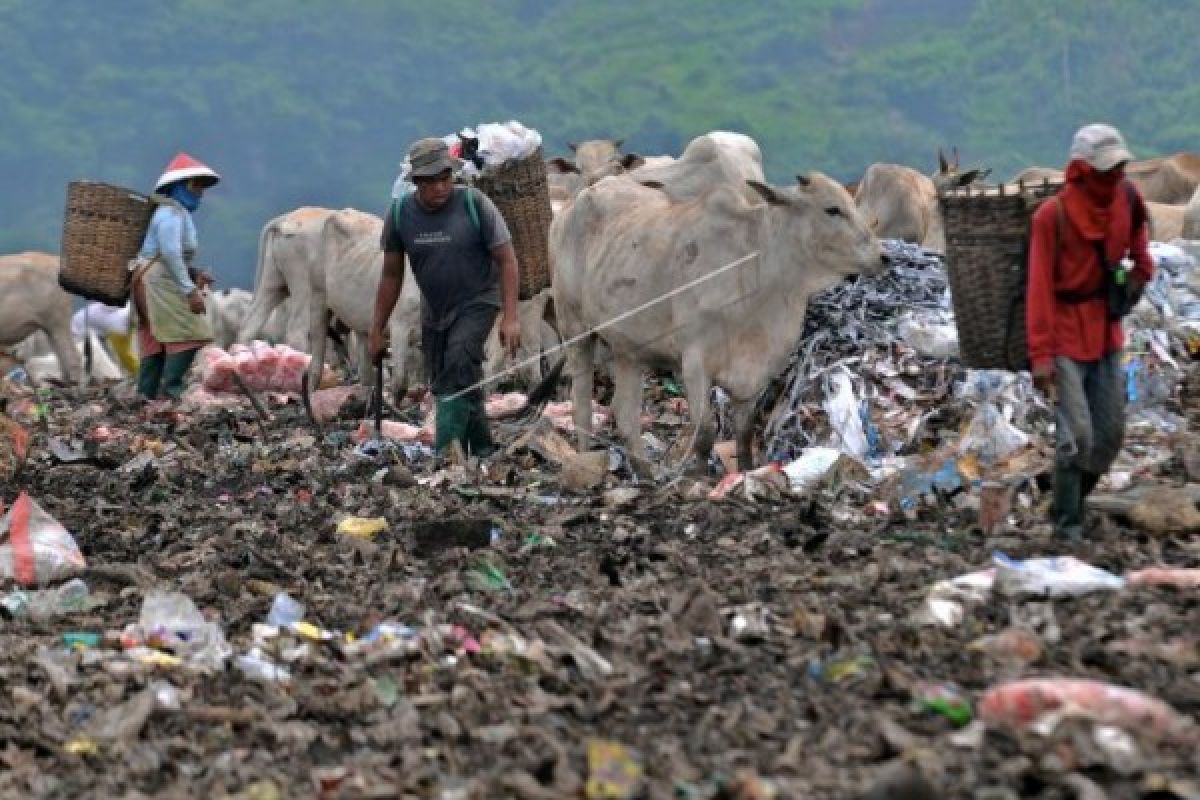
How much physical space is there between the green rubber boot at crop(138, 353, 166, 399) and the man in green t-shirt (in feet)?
20.7

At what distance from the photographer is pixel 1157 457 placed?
10633 mm

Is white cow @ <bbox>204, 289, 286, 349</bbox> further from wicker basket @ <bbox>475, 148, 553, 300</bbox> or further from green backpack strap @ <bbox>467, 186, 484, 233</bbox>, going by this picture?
green backpack strap @ <bbox>467, 186, 484, 233</bbox>

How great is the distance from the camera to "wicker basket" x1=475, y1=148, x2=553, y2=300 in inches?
562

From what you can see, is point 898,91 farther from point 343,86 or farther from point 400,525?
point 400,525

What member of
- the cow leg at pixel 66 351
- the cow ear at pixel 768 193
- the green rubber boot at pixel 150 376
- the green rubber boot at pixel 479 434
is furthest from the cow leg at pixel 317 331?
the cow ear at pixel 768 193

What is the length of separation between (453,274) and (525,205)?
8.41 feet

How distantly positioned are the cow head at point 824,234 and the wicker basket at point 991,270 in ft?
7.30

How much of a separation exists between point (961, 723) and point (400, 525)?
4471mm

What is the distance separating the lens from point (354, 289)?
712 inches

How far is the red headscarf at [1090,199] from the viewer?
8.30 metres

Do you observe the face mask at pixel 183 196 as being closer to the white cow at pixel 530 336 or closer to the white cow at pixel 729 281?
the white cow at pixel 530 336

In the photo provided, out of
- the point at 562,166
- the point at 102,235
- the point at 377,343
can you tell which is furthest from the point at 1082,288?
the point at 562,166

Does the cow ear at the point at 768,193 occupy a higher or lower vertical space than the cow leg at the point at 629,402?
higher

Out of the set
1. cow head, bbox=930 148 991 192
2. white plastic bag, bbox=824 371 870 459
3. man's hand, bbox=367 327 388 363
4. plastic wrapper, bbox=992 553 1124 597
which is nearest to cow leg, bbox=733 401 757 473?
white plastic bag, bbox=824 371 870 459
